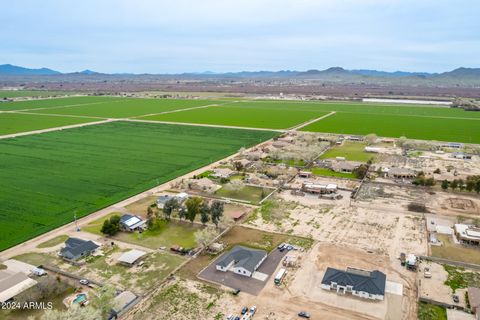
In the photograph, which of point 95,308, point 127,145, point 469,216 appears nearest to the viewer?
point 95,308

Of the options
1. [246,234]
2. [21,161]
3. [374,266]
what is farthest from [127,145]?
[374,266]

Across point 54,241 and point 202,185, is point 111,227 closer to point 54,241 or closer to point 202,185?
point 54,241

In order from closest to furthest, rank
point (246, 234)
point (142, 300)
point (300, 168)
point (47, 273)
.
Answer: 1. point (142, 300)
2. point (47, 273)
3. point (246, 234)
4. point (300, 168)

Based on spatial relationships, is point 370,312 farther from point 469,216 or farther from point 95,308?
point 469,216

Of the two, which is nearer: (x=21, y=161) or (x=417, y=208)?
(x=417, y=208)

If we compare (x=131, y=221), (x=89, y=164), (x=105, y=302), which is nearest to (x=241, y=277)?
(x=105, y=302)

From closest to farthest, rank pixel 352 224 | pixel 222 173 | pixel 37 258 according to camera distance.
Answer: pixel 37 258, pixel 352 224, pixel 222 173

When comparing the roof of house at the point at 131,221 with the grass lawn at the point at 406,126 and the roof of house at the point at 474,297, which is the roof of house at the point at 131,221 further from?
the grass lawn at the point at 406,126
